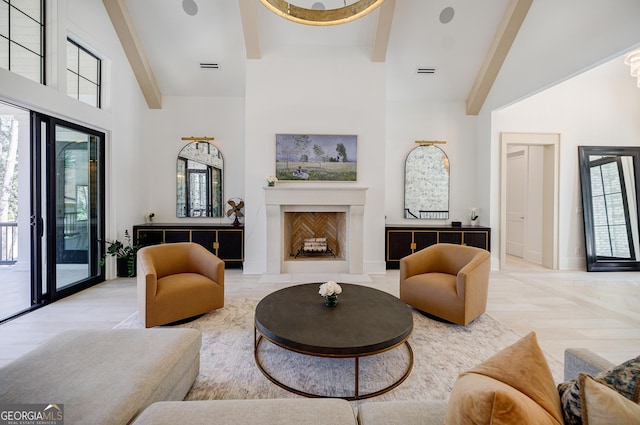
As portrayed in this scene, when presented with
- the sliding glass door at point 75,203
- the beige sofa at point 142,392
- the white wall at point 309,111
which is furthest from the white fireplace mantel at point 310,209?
the beige sofa at point 142,392

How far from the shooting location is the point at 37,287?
346 centimetres

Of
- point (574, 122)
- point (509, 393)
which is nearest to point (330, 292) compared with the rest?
point (509, 393)

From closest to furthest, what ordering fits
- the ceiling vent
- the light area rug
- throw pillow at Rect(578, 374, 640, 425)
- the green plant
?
throw pillow at Rect(578, 374, 640, 425) → the light area rug → the green plant → the ceiling vent

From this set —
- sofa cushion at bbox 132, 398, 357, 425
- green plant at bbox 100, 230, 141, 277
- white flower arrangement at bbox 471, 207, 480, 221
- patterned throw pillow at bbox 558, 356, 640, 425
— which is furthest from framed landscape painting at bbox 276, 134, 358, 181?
patterned throw pillow at bbox 558, 356, 640, 425

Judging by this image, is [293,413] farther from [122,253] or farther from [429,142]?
[429,142]

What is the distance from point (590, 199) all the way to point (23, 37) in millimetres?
9016

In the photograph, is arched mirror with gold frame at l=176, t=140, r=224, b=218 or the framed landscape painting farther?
→ arched mirror with gold frame at l=176, t=140, r=224, b=218

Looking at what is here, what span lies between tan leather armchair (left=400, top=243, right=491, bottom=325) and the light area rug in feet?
0.61

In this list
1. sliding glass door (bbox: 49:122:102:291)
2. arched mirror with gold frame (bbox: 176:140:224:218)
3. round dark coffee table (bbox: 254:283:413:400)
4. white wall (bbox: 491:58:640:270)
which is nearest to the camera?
round dark coffee table (bbox: 254:283:413:400)

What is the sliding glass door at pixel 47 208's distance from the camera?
11.4 feet

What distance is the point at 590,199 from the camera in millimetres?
5289

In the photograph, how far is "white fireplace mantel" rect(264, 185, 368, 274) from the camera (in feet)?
15.9

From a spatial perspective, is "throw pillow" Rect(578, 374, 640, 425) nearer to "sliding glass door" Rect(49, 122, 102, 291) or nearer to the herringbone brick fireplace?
the herringbone brick fireplace

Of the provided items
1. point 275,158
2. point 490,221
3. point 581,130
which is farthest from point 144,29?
point 581,130
